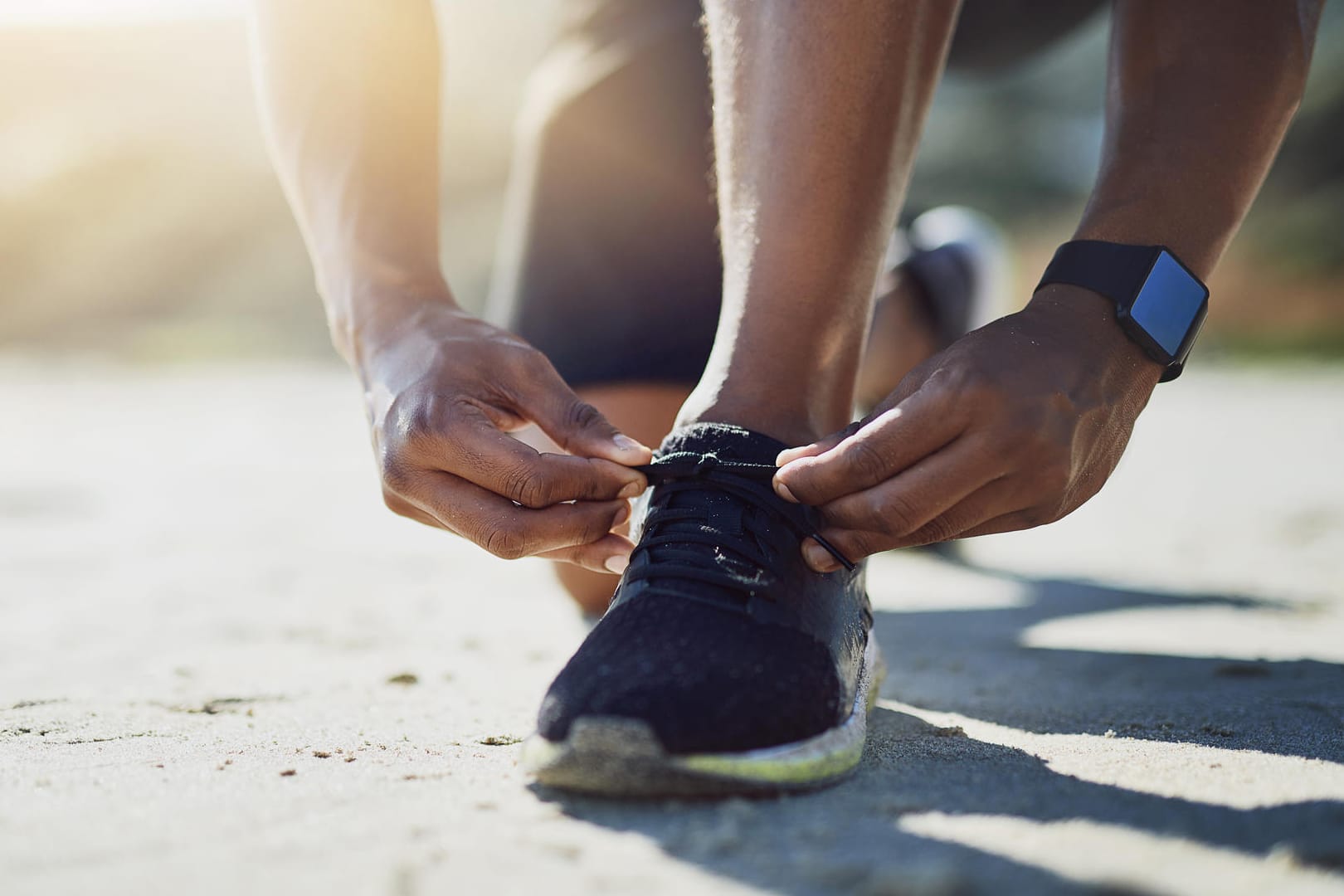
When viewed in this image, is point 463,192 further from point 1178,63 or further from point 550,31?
point 1178,63

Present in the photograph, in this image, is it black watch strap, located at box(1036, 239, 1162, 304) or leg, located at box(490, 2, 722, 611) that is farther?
leg, located at box(490, 2, 722, 611)

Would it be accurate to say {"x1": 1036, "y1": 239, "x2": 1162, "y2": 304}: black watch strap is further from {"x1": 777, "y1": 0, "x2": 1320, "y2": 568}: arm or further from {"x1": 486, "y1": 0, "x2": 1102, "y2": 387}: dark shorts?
{"x1": 486, "y1": 0, "x2": 1102, "y2": 387}: dark shorts

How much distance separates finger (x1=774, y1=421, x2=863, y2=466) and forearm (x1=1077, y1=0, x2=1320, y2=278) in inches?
14.3

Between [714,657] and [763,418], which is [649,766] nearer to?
[714,657]

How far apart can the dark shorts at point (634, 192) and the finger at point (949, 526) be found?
117 centimetres

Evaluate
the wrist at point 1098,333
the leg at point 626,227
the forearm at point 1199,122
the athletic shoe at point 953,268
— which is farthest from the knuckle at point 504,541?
the athletic shoe at point 953,268

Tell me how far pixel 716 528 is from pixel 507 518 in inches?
8.4

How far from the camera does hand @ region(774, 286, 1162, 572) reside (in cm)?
94

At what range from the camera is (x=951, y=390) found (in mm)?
943

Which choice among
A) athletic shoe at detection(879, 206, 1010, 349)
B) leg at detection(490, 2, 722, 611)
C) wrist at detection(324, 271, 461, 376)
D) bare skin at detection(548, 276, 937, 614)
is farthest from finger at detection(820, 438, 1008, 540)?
athletic shoe at detection(879, 206, 1010, 349)

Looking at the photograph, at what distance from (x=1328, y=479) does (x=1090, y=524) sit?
100 centimetres

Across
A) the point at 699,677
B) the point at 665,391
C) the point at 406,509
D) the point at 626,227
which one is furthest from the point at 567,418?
the point at 626,227

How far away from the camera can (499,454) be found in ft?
3.51

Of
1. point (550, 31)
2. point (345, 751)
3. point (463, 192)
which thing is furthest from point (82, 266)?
point (345, 751)
